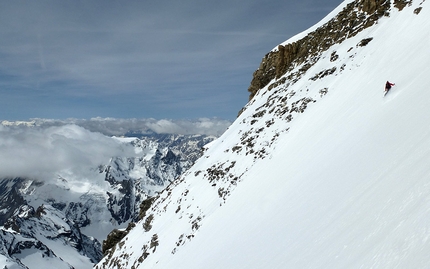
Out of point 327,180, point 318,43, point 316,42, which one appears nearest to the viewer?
point 327,180

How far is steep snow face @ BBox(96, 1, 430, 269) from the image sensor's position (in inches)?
268

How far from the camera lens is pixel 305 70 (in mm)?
35656

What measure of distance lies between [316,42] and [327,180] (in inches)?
1348

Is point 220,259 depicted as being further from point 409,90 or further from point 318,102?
point 318,102

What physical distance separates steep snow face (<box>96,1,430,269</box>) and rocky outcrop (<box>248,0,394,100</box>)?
1.80m

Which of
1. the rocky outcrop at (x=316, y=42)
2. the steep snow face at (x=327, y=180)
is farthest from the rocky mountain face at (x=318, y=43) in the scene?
the steep snow face at (x=327, y=180)

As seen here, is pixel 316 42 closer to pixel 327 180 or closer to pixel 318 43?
pixel 318 43

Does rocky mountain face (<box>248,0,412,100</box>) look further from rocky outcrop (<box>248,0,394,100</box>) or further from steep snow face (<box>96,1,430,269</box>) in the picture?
steep snow face (<box>96,1,430,269</box>)

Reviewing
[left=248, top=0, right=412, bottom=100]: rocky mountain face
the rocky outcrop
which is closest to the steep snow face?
[left=248, top=0, right=412, bottom=100]: rocky mountain face

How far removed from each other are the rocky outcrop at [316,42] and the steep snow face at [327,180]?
1803 mm

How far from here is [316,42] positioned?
131 ft

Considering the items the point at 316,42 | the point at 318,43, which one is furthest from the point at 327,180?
the point at 316,42

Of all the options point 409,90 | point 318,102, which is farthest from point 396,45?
point 409,90

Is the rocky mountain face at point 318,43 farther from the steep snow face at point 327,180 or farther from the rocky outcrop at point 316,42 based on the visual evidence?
the steep snow face at point 327,180
